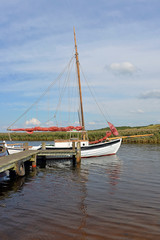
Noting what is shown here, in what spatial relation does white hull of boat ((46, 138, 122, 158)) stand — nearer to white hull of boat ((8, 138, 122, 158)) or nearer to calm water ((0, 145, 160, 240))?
white hull of boat ((8, 138, 122, 158))

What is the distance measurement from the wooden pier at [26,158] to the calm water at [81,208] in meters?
1.04

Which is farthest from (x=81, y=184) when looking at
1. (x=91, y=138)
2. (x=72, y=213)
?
(x=91, y=138)

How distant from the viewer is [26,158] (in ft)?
63.4

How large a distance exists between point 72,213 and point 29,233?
231cm

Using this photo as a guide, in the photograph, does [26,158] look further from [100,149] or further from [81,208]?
[100,149]

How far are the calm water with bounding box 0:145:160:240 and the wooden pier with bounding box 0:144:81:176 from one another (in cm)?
104

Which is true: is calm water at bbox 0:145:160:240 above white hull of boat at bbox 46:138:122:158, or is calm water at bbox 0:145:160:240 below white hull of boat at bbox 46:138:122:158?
below

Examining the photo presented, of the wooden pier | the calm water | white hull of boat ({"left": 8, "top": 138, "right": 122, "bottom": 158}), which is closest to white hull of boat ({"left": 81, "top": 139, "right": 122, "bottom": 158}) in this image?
white hull of boat ({"left": 8, "top": 138, "right": 122, "bottom": 158})

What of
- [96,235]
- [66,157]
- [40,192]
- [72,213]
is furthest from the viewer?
[66,157]

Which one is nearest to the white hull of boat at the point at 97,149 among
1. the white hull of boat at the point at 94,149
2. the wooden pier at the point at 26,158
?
the white hull of boat at the point at 94,149

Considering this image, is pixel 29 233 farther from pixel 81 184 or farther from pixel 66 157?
pixel 66 157

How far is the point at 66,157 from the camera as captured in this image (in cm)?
2644

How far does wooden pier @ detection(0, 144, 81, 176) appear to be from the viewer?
49.2 ft

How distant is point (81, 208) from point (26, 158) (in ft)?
33.9
